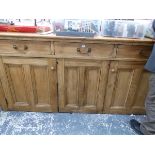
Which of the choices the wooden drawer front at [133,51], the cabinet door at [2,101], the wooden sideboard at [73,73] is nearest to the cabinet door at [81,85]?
the wooden sideboard at [73,73]

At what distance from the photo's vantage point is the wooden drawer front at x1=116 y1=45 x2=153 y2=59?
1244 millimetres

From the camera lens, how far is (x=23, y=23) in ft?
4.20

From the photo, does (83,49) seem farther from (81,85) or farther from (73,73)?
(81,85)

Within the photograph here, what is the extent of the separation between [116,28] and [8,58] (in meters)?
0.85

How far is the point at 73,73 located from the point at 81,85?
0.14m

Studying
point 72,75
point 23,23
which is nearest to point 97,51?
point 72,75

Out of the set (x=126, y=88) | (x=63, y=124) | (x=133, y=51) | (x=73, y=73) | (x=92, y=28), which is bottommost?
(x=63, y=124)

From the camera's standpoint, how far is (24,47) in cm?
124

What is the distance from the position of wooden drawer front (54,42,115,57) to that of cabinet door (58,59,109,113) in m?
0.07

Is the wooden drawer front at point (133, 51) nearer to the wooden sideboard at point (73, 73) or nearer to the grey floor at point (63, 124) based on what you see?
the wooden sideboard at point (73, 73)

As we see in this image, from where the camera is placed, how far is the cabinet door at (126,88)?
135 cm

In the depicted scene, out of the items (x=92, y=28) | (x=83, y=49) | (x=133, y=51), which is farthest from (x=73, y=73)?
(x=133, y=51)

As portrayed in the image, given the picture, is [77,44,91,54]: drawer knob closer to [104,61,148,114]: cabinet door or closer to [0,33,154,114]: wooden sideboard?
[0,33,154,114]: wooden sideboard

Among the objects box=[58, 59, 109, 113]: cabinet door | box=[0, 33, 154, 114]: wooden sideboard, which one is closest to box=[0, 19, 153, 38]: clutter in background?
box=[0, 33, 154, 114]: wooden sideboard
